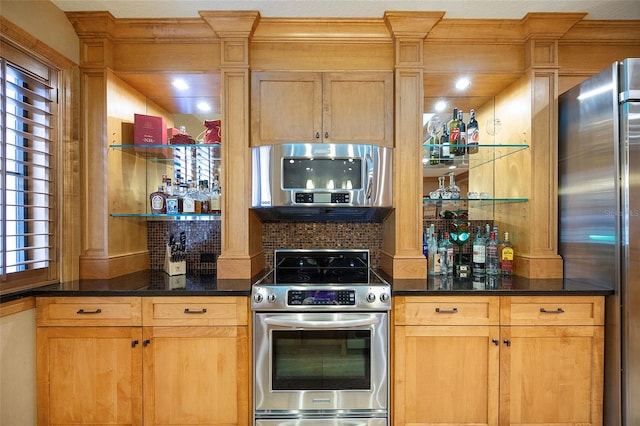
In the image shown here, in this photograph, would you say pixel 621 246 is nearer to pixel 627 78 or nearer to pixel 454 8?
pixel 627 78

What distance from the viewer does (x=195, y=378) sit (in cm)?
167

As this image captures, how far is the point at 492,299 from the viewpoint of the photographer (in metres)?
1.67

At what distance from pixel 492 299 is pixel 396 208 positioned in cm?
70

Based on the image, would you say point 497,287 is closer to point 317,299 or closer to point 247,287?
point 317,299

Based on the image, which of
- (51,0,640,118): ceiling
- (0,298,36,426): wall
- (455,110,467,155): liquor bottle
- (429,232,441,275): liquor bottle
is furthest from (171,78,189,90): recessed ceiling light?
(429,232,441,275): liquor bottle

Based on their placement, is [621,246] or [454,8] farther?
[454,8]

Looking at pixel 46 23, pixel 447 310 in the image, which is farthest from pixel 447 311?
pixel 46 23

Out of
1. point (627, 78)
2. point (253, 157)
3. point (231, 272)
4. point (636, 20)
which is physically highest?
point (636, 20)

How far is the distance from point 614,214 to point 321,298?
4.90 ft

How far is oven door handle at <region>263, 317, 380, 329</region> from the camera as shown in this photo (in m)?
1.65

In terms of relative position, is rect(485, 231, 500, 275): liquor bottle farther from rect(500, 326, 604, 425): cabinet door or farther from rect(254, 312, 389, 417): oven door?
rect(254, 312, 389, 417): oven door

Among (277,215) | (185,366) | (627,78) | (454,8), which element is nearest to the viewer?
(627,78)

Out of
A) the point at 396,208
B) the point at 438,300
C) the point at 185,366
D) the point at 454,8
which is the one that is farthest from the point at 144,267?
the point at 454,8

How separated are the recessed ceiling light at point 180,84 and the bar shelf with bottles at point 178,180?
0.40 metres
